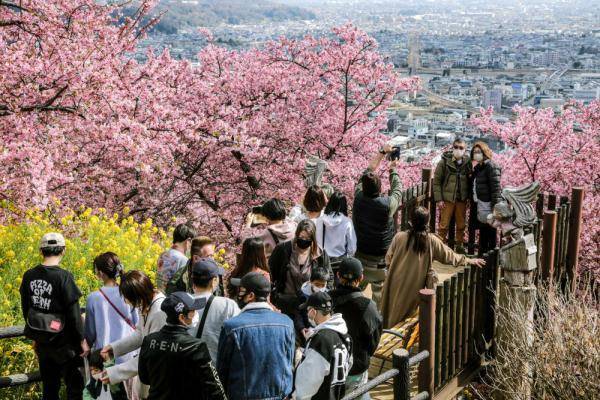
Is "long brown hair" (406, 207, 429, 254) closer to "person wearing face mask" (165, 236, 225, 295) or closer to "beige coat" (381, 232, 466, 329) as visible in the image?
"beige coat" (381, 232, 466, 329)

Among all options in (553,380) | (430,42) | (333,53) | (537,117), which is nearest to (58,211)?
(553,380)

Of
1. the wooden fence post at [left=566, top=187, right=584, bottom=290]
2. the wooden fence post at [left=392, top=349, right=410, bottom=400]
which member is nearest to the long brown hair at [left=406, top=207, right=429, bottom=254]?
the wooden fence post at [left=392, top=349, right=410, bottom=400]

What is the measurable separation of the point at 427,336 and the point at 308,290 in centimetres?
113

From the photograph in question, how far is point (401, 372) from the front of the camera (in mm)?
4766

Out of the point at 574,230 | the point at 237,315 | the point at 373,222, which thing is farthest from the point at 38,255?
the point at 574,230

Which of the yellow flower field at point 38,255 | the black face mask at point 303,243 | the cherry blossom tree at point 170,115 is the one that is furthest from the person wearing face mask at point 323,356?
the cherry blossom tree at point 170,115

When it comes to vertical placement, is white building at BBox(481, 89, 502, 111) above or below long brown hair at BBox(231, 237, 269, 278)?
below

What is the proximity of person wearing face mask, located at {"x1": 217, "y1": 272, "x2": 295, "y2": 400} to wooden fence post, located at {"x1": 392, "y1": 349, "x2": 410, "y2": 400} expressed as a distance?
1.04 m

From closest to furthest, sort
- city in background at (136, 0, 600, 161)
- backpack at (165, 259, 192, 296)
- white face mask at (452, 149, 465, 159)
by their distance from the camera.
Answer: backpack at (165, 259, 192, 296) < white face mask at (452, 149, 465, 159) < city in background at (136, 0, 600, 161)

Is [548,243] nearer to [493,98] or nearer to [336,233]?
[336,233]

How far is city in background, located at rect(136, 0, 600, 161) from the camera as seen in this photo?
235 feet

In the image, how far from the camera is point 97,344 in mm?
4422

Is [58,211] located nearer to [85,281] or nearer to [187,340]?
[85,281]

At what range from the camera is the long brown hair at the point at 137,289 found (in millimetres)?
4141
